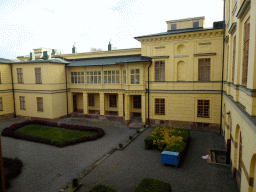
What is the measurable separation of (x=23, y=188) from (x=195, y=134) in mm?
17450

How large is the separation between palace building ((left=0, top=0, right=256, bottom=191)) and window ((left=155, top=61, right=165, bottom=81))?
9 cm

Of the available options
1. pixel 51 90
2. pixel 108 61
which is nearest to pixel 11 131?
pixel 51 90

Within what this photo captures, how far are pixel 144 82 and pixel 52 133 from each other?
13260mm

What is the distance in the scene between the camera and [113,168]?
1354 cm

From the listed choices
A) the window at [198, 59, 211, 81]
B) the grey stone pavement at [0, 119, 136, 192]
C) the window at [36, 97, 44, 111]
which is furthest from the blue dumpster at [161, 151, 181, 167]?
the window at [36, 97, 44, 111]

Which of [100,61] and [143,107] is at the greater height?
[100,61]

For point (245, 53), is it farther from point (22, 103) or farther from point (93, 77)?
point (22, 103)

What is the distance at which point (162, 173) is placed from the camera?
12648 millimetres

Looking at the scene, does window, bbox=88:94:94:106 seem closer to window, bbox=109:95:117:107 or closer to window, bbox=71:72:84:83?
window, bbox=71:72:84:83

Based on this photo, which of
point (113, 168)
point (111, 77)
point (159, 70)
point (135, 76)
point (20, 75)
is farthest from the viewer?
point (20, 75)

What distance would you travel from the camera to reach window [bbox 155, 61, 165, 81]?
2387 cm

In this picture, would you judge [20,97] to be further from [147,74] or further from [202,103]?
[202,103]

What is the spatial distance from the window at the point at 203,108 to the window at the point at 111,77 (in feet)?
39.2

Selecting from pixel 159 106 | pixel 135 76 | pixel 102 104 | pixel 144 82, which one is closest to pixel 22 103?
pixel 102 104
